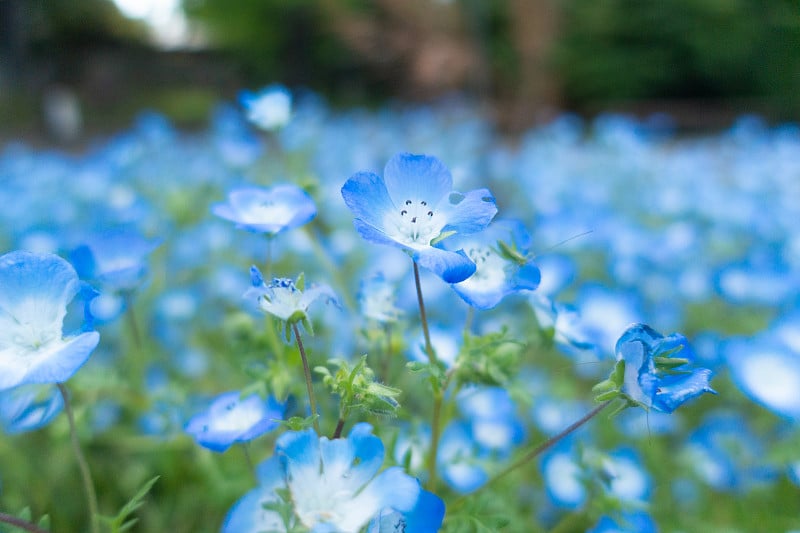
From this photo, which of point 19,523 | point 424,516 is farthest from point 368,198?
point 19,523

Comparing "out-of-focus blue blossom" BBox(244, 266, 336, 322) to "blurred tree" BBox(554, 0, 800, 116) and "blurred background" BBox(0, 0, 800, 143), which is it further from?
"blurred tree" BBox(554, 0, 800, 116)

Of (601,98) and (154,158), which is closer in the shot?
(154,158)

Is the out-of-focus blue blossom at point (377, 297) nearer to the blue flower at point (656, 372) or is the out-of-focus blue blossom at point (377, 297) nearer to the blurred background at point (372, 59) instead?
the blue flower at point (656, 372)

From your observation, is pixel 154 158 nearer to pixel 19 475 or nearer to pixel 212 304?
pixel 212 304

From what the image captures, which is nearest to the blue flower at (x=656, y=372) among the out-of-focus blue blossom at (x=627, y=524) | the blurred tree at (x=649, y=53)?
the out-of-focus blue blossom at (x=627, y=524)

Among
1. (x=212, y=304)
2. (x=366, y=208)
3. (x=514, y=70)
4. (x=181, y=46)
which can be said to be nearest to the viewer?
(x=366, y=208)

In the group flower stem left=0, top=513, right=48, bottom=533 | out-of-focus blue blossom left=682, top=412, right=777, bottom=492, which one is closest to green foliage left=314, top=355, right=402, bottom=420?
flower stem left=0, top=513, right=48, bottom=533

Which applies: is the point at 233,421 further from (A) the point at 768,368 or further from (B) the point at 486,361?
(A) the point at 768,368

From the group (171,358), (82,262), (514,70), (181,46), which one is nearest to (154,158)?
(171,358)
